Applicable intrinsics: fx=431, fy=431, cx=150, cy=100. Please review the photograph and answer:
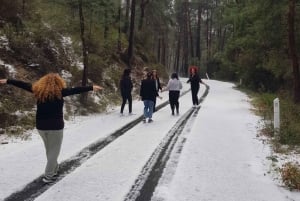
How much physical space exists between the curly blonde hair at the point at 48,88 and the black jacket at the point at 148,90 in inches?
335

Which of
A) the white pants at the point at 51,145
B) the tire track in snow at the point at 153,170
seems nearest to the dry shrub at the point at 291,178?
the tire track in snow at the point at 153,170

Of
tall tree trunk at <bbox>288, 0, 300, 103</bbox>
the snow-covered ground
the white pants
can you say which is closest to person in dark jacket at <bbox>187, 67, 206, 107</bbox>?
tall tree trunk at <bbox>288, 0, 300, 103</bbox>

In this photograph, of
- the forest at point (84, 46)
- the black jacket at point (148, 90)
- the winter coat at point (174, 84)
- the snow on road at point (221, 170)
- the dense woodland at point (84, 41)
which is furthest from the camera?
the winter coat at point (174, 84)

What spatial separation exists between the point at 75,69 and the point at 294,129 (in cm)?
1211

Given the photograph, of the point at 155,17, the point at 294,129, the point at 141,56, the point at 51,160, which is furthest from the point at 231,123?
the point at 155,17

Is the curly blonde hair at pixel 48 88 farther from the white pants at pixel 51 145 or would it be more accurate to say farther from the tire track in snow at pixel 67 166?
the tire track in snow at pixel 67 166

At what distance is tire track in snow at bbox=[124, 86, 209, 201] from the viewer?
23.3 ft

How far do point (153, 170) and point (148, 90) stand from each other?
26.2 ft

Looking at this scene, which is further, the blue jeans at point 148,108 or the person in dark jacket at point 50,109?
the blue jeans at point 148,108

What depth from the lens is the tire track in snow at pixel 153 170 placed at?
7.09 metres

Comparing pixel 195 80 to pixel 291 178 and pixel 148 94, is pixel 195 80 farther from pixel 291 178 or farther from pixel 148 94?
pixel 291 178

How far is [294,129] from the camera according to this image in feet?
41.7

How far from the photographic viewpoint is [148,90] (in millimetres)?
16438

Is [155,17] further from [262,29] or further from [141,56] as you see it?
[262,29]
